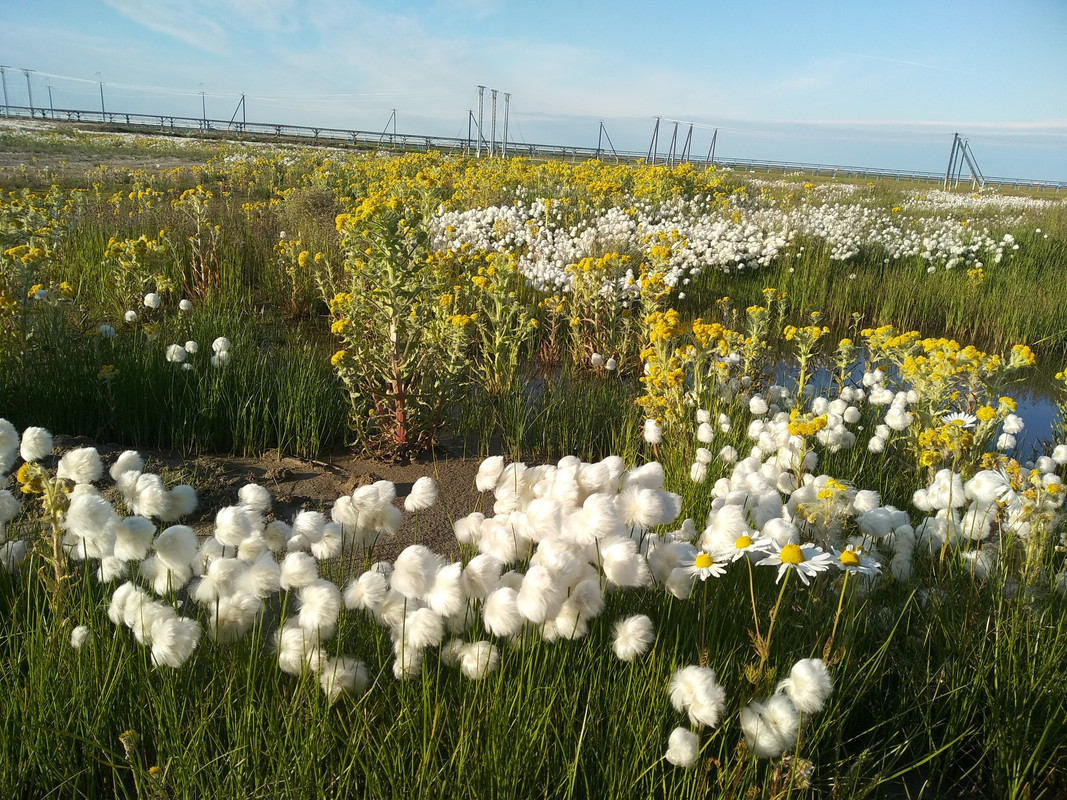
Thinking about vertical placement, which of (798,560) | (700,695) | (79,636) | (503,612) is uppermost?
(798,560)

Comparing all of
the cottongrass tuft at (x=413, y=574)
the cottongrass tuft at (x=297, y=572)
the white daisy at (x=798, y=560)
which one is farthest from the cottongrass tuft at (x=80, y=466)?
the white daisy at (x=798, y=560)

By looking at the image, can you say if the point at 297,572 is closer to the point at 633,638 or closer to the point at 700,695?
the point at 633,638

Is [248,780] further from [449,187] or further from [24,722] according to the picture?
[449,187]

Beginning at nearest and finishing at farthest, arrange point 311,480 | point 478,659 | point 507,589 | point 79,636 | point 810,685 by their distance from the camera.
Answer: point 810,685, point 507,589, point 478,659, point 79,636, point 311,480

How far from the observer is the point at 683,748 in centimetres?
142

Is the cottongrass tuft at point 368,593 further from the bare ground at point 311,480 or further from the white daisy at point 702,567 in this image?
the bare ground at point 311,480

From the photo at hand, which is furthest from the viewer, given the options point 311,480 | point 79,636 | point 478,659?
point 311,480

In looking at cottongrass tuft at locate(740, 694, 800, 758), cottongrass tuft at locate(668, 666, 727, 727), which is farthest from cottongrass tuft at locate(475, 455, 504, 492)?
cottongrass tuft at locate(740, 694, 800, 758)

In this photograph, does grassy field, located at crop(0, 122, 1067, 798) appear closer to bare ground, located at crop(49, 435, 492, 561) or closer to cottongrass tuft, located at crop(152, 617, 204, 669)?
cottongrass tuft, located at crop(152, 617, 204, 669)

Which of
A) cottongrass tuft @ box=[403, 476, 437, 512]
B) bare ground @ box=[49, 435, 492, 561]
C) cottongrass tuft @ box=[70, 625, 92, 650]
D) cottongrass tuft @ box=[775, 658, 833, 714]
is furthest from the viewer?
bare ground @ box=[49, 435, 492, 561]

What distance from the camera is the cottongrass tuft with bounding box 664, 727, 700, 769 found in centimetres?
142

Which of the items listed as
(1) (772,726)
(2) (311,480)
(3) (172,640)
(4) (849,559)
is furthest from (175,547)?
(2) (311,480)

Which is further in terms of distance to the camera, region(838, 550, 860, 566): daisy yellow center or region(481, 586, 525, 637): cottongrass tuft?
region(838, 550, 860, 566): daisy yellow center

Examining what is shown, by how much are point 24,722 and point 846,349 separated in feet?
15.2
